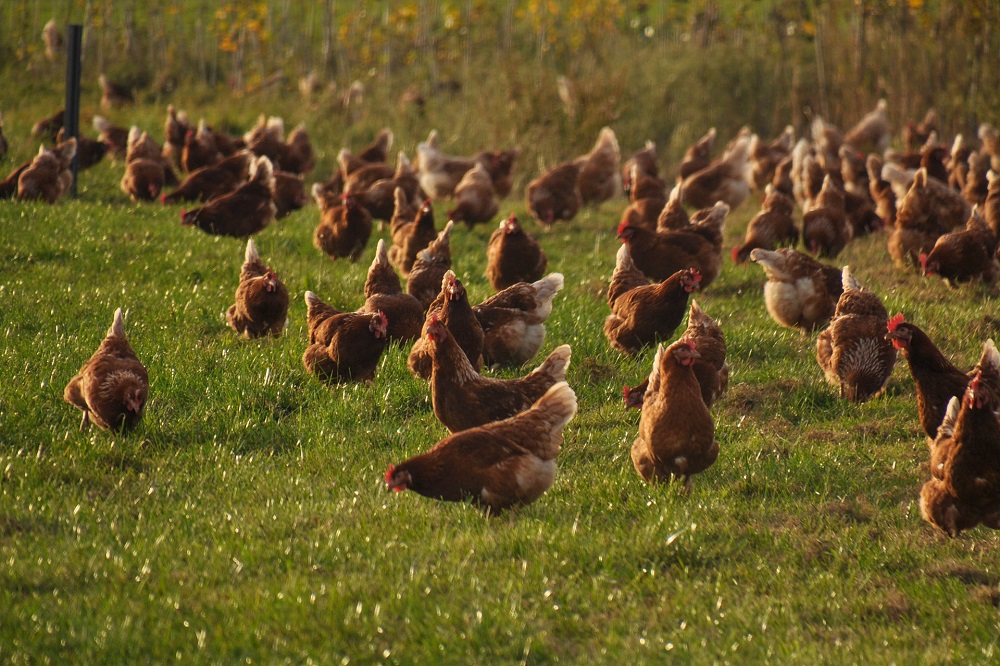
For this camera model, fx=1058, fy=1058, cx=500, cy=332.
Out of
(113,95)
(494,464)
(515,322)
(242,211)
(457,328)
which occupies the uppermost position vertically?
(494,464)

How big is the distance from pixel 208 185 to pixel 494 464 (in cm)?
956

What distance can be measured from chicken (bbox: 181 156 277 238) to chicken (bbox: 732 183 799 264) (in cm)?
549

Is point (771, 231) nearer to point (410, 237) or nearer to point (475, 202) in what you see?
point (475, 202)

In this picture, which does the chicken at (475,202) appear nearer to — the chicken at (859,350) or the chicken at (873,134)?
the chicken at (859,350)

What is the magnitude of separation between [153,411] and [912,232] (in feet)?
27.4

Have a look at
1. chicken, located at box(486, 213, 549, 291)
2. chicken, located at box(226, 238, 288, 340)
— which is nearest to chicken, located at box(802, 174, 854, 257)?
chicken, located at box(486, 213, 549, 291)

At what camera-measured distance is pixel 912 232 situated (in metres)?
11.6

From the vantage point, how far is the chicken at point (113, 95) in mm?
21906

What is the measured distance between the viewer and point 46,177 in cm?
1320

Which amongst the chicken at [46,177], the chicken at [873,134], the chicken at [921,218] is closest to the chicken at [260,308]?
the chicken at [46,177]

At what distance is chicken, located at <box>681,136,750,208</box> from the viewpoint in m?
14.8

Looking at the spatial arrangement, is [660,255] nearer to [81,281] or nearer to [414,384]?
[414,384]

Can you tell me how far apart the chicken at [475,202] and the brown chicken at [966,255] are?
557cm

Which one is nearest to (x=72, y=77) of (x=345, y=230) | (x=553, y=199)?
(x=345, y=230)
